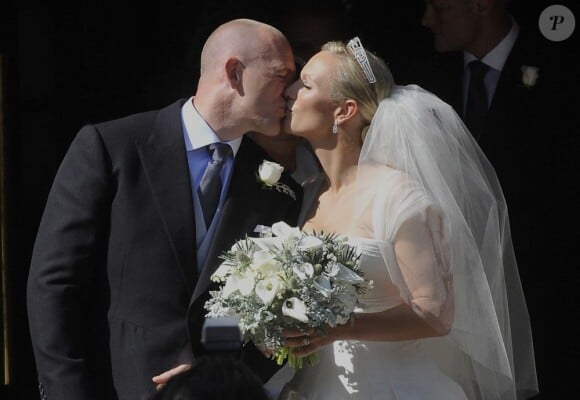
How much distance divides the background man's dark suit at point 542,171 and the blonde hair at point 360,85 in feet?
3.81

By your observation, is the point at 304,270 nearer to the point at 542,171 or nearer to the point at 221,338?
the point at 221,338

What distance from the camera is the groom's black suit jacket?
4.35 meters

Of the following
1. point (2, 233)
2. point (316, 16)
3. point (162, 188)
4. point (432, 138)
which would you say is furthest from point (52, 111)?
point (432, 138)

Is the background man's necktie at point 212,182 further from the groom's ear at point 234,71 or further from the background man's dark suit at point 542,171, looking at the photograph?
the background man's dark suit at point 542,171

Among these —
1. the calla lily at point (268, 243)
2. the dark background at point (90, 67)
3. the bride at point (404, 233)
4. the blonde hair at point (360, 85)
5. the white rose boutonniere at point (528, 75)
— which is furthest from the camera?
the dark background at point (90, 67)

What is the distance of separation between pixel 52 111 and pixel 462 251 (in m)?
2.35

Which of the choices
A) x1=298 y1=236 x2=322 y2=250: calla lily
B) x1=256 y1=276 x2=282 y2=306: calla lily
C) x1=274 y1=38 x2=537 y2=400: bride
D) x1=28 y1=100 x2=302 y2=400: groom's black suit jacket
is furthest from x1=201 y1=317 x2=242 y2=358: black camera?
x1=28 y1=100 x2=302 y2=400: groom's black suit jacket

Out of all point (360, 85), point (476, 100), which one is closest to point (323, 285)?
point (360, 85)

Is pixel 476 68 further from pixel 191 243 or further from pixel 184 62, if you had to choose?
pixel 191 243

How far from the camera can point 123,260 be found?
173 inches

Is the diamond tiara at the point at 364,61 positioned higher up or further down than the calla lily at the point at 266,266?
higher up

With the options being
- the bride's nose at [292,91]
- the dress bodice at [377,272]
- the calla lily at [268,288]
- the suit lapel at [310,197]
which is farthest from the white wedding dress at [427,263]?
the calla lily at [268,288]

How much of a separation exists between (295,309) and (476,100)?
2064 mm

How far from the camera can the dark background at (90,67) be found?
5.77m
